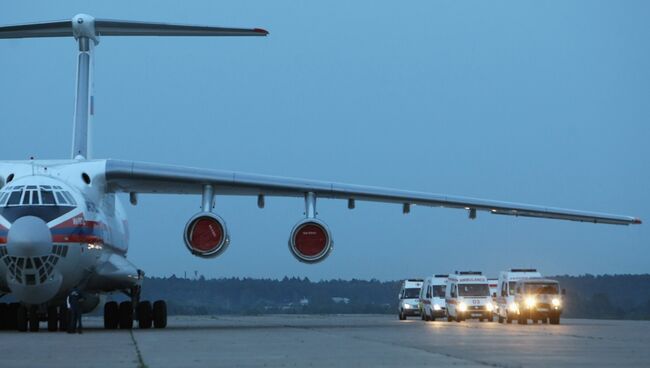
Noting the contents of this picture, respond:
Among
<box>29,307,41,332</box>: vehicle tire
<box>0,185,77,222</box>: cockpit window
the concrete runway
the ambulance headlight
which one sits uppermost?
<box>0,185,77,222</box>: cockpit window

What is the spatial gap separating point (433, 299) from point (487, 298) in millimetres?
2019

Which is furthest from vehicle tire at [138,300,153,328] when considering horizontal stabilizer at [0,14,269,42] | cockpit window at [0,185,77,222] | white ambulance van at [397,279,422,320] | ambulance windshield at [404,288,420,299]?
ambulance windshield at [404,288,420,299]

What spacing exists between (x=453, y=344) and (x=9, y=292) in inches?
336

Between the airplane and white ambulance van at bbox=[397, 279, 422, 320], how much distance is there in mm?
14580

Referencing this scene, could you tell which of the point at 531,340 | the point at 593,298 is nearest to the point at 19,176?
the point at 531,340

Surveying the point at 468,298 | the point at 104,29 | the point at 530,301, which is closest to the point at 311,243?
the point at 104,29

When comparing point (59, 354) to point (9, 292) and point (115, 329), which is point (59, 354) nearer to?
point (9, 292)

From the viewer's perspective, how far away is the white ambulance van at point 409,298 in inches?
1451

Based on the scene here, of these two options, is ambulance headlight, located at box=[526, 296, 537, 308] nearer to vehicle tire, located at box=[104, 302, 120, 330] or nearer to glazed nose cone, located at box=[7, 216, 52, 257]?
vehicle tire, located at box=[104, 302, 120, 330]

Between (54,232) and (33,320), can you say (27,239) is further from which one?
(33,320)

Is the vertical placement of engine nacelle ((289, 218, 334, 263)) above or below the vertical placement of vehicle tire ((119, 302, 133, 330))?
above

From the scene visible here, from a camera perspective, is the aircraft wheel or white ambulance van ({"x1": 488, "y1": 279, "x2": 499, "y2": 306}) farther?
white ambulance van ({"x1": 488, "y1": 279, "x2": 499, "y2": 306})

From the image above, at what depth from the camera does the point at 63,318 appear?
65.5 feet

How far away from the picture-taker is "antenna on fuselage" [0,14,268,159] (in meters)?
21.9
